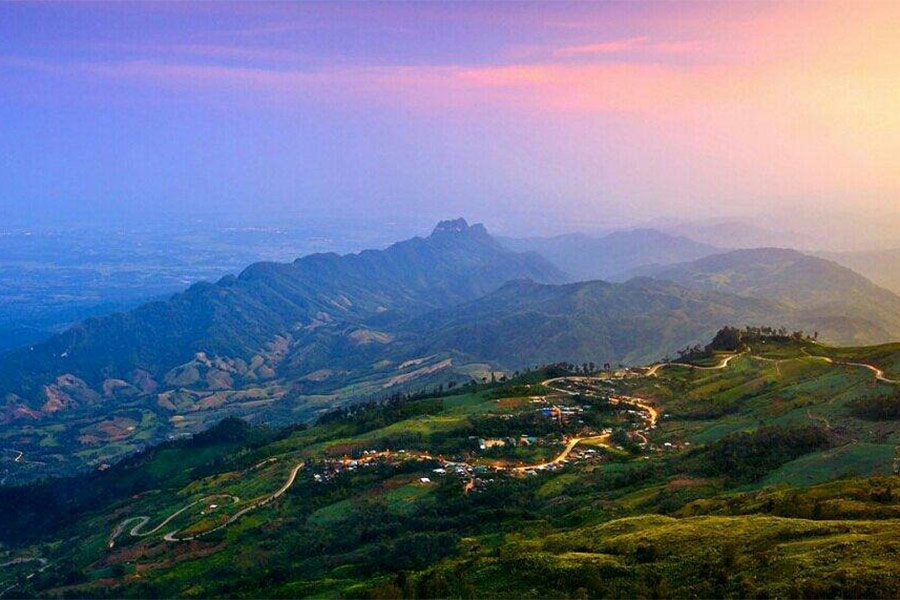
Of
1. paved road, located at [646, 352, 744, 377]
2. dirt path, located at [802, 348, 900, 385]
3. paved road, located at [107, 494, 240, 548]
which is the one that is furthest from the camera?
paved road, located at [646, 352, 744, 377]

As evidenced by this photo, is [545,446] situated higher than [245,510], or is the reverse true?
[545,446]

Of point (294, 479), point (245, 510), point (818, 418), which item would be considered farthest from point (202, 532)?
point (818, 418)

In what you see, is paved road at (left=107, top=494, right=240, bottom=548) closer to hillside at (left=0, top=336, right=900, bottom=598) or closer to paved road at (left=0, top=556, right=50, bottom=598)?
hillside at (left=0, top=336, right=900, bottom=598)

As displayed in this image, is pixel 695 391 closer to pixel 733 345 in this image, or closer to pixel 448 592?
pixel 733 345

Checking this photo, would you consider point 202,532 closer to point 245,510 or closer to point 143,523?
point 245,510

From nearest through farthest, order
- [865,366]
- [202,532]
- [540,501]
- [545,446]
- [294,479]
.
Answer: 1. [540,501]
2. [202,532]
3. [545,446]
4. [294,479]
5. [865,366]

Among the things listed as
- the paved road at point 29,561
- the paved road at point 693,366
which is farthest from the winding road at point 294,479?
the paved road at point 693,366

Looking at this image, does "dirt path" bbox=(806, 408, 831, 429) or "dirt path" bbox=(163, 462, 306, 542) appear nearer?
"dirt path" bbox=(806, 408, 831, 429)

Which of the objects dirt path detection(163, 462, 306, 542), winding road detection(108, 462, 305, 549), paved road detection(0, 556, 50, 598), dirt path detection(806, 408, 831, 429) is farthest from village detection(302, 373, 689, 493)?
paved road detection(0, 556, 50, 598)

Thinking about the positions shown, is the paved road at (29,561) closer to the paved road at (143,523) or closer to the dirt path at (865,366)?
the paved road at (143,523)

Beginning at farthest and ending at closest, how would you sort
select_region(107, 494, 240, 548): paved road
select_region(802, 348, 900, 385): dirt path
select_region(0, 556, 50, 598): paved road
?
select_region(107, 494, 240, 548): paved road → select_region(0, 556, 50, 598): paved road → select_region(802, 348, 900, 385): dirt path
